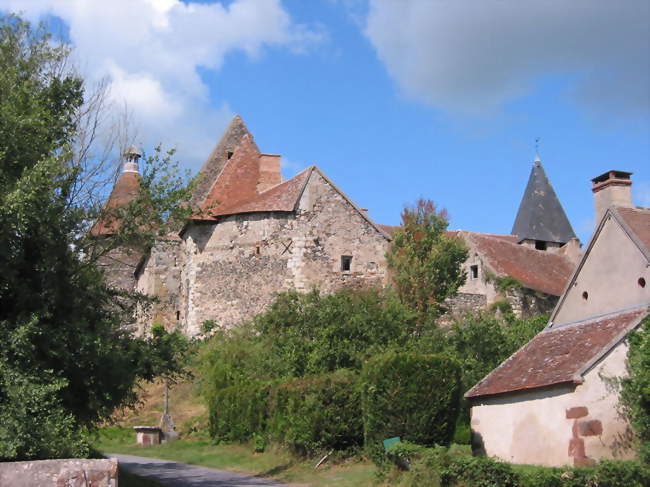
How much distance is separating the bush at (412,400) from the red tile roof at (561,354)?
130 cm

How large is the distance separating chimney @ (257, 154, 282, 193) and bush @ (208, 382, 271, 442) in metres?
15.1

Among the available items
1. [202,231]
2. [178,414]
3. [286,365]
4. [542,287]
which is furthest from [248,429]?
[542,287]

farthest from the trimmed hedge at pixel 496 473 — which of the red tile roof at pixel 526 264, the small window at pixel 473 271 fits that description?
the small window at pixel 473 271

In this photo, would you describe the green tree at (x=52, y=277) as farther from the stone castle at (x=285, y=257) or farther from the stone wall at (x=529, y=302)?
the stone wall at (x=529, y=302)

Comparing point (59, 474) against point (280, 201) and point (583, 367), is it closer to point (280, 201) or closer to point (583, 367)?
point (583, 367)

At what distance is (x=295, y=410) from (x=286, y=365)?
395 centimetres

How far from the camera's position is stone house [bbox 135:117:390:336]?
32.9m

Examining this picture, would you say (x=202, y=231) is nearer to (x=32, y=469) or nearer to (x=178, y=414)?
(x=178, y=414)

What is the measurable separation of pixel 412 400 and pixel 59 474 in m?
7.96

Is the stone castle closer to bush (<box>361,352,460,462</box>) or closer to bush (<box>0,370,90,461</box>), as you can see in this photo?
bush (<box>361,352,460,462</box>)

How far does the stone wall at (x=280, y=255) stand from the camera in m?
32.9

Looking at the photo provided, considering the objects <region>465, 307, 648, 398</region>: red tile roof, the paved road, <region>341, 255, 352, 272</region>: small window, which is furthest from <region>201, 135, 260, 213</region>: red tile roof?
<region>465, 307, 648, 398</region>: red tile roof

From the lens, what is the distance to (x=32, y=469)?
8.75 meters

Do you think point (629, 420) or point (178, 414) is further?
point (178, 414)
